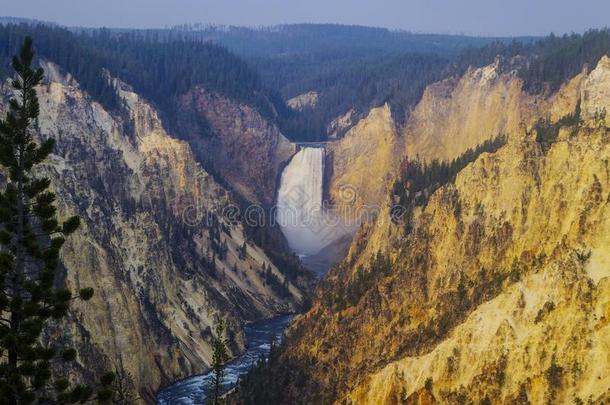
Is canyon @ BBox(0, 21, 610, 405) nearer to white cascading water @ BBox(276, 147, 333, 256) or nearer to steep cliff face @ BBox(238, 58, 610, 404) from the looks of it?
steep cliff face @ BBox(238, 58, 610, 404)

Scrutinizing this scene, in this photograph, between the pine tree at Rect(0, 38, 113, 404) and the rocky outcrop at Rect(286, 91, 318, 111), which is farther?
the rocky outcrop at Rect(286, 91, 318, 111)

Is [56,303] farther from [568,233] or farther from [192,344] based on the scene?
[192,344]

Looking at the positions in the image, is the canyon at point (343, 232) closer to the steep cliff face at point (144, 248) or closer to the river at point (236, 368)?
the steep cliff face at point (144, 248)

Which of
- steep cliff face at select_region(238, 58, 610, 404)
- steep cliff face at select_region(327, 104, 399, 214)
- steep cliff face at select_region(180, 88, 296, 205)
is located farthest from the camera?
steep cliff face at select_region(180, 88, 296, 205)

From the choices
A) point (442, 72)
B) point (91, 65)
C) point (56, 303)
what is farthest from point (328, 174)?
point (56, 303)

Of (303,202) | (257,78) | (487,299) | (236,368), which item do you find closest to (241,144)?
(303,202)

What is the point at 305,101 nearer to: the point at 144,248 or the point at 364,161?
the point at 364,161

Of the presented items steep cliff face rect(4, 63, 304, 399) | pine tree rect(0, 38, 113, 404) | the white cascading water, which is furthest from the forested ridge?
pine tree rect(0, 38, 113, 404)
